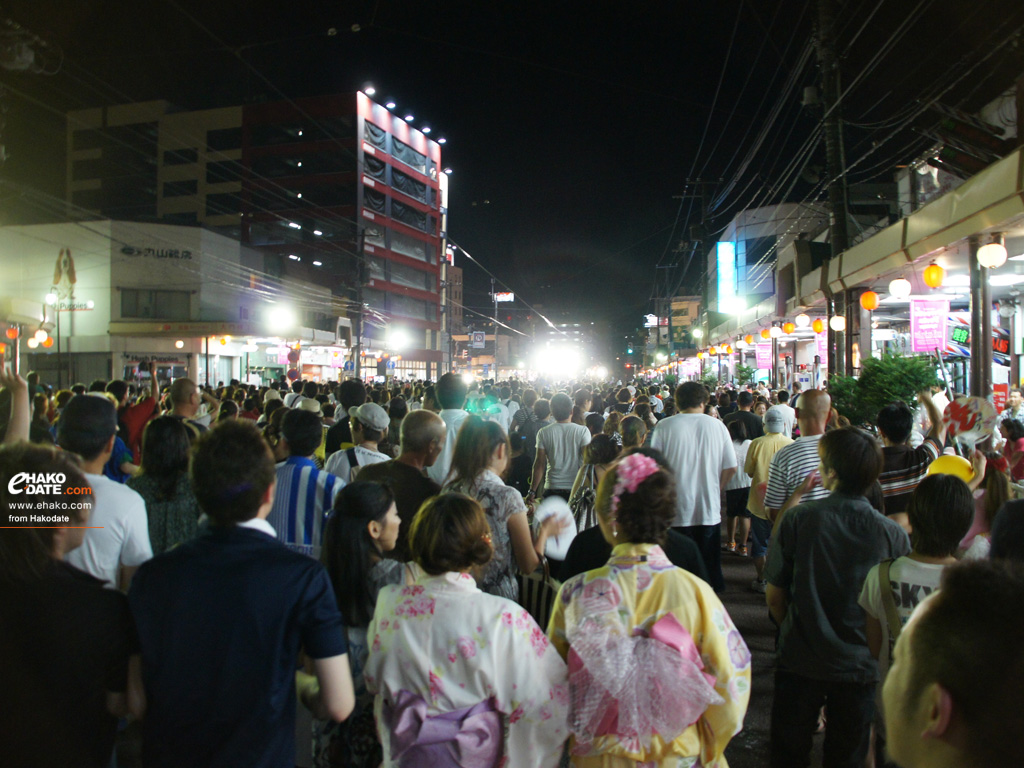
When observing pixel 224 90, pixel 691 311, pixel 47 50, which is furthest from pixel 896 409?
pixel 224 90

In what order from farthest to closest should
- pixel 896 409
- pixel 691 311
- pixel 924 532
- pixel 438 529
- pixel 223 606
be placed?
pixel 691 311
pixel 896 409
pixel 924 532
pixel 438 529
pixel 223 606

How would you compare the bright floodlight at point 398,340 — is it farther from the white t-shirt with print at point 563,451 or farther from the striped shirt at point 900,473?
the striped shirt at point 900,473

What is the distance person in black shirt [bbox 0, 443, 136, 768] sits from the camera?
6.46ft

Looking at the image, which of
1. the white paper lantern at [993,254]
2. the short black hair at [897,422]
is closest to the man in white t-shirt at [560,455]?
the short black hair at [897,422]

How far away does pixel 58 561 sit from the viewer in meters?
2.09

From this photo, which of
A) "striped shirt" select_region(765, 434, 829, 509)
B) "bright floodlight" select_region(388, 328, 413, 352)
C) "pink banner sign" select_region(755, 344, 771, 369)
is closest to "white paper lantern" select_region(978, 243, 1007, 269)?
"striped shirt" select_region(765, 434, 829, 509)

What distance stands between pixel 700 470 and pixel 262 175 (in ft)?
179

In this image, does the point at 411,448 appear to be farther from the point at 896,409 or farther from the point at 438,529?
the point at 896,409

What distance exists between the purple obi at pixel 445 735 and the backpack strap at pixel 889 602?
177cm

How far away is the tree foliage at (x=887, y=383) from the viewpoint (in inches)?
303

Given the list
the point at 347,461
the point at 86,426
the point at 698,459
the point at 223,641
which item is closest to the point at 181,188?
the point at 347,461

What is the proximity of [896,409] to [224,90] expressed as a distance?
6560 centimetres

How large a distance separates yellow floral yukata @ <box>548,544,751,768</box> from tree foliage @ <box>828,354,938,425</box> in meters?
6.58

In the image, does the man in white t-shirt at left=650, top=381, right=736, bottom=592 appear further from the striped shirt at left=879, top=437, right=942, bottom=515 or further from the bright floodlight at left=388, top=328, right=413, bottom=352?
the bright floodlight at left=388, top=328, right=413, bottom=352
